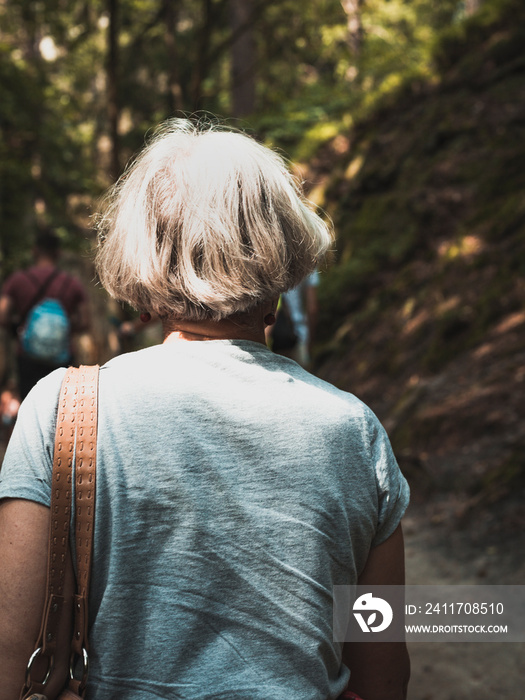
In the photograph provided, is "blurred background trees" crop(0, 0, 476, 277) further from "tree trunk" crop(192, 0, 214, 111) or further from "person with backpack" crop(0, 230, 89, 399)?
"person with backpack" crop(0, 230, 89, 399)

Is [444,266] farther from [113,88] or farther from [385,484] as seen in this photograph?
[385,484]

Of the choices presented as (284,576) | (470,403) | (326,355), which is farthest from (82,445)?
(326,355)

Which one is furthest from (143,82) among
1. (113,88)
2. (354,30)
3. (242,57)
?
(113,88)

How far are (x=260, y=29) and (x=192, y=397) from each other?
15681 millimetres

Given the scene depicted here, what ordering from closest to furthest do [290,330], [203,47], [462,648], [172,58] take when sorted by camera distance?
[462,648] < [290,330] < [203,47] < [172,58]

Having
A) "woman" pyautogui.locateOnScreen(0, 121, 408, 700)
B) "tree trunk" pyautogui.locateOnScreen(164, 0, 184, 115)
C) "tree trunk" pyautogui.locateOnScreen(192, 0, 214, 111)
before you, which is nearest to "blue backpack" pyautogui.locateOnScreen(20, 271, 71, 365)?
"woman" pyautogui.locateOnScreen(0, 121, 408, 700)

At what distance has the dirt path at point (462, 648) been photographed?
375 cm

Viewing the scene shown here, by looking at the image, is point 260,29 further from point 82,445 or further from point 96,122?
point 82,445

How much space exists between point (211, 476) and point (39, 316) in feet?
15.7

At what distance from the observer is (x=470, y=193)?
10430mm

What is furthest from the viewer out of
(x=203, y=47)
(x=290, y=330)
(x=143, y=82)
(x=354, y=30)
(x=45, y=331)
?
(x=354, y=30)

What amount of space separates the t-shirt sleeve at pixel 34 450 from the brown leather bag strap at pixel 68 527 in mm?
24

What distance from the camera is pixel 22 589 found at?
1.38 m

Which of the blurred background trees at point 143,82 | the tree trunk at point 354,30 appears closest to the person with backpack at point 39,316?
the blurred background trees at point 143,82
